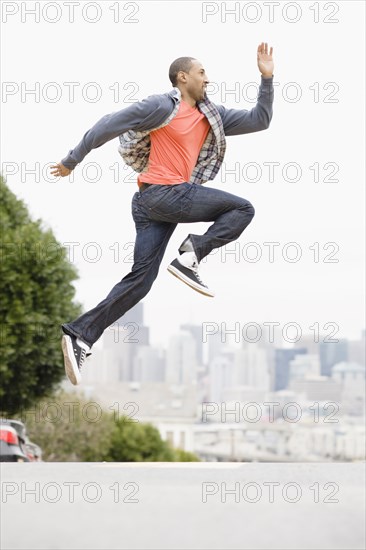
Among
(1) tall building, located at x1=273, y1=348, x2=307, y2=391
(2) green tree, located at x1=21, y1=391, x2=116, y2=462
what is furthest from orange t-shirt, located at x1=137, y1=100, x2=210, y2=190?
(1) tall building, located at x1=273, y1=348, x2=307, y2=391

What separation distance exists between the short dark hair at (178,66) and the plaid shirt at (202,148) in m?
0.07

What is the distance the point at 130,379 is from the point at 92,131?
69468 mm

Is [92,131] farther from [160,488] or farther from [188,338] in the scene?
[188,338]

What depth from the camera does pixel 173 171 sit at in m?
5.90

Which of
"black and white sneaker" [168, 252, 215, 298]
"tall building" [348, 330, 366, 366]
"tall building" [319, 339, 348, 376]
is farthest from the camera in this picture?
"tall building" [319, 339, 348, 376]

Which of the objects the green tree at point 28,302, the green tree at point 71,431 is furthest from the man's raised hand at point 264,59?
the green tree at point 71,431

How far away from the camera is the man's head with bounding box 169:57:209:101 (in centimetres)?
576

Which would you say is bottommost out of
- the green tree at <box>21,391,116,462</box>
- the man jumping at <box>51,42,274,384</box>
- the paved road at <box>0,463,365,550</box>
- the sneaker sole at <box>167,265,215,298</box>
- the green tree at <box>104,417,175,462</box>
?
the green tree at <box>104,417,175,462</box>

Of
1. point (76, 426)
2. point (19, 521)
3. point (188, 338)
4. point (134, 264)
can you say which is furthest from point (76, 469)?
point (188, 338)

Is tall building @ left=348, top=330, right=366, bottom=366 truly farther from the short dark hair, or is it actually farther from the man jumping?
the short dark hair

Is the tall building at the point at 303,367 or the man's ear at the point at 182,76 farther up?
the man's ear at the point at 182,76

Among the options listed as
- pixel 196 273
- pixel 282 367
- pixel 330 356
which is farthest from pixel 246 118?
pixel 282 367

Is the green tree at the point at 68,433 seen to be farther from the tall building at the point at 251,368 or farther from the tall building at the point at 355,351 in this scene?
the tall building at the point at 251,368

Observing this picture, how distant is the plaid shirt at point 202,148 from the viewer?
5879mm
